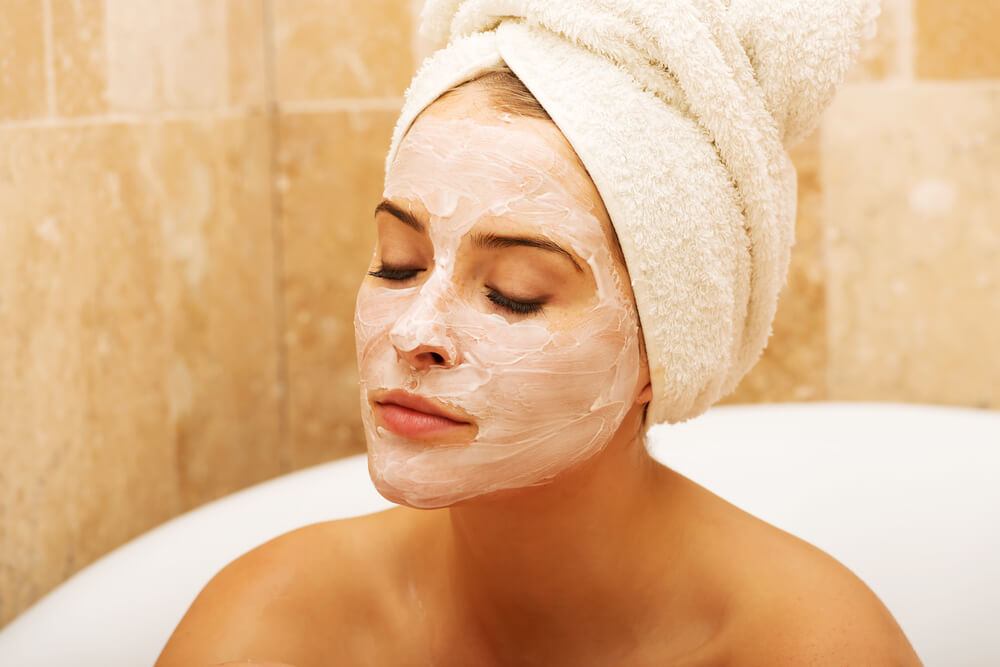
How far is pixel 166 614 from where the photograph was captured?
1058 mm

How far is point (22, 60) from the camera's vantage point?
3.70 feet

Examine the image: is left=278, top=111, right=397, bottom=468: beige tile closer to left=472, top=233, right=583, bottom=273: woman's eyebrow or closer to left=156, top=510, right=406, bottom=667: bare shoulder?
left=156, top=510, right=406, bottom=667: bare shoulder

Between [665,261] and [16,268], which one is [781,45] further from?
[16,268]

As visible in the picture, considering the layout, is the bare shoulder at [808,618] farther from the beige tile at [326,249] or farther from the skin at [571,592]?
the beige tile at [326,249]

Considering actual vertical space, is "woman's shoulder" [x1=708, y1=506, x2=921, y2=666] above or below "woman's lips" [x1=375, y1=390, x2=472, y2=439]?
below

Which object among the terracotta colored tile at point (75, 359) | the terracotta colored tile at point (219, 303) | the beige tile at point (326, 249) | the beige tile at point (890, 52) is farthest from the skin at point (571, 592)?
the beige tile at point (890, 52)

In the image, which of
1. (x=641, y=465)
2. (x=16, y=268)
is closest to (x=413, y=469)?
(x=641, y=465)

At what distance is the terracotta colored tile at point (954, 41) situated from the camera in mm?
1747

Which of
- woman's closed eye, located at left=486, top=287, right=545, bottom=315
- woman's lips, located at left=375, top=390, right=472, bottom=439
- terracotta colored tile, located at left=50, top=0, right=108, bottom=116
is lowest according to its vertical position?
woman's lips, located at left=375, top=390, right=472, bottom=439

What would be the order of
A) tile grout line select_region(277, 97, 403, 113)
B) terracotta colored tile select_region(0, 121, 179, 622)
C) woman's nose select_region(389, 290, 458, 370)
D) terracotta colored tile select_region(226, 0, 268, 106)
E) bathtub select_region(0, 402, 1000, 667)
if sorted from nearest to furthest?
1. woman's nose select_region(389, 290, 458, 370)
2. bathtub select_region(0, 402, 1000, 667)
3. terracotta colored tile select_region(0, 121, 179, 622)
4. terracotta colored tile select_region(226, 0, 268, 106)
5. tile grout line select_region(277, 97, 403, 113)

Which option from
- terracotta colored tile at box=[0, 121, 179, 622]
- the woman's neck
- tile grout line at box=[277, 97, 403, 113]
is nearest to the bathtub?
terracotta colored tile at box=[0, 121, 179, 622]

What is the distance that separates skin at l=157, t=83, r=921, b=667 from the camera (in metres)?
0.81

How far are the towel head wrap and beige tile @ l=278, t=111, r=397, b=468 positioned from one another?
1012 mm

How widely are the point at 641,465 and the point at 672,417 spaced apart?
50 mm
